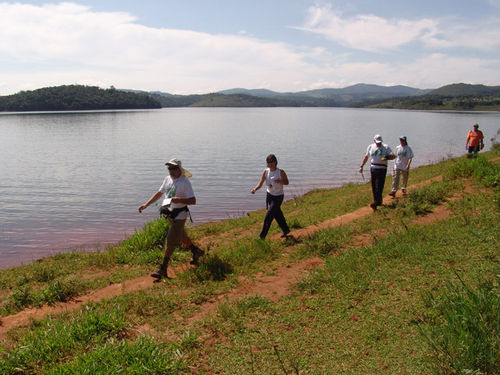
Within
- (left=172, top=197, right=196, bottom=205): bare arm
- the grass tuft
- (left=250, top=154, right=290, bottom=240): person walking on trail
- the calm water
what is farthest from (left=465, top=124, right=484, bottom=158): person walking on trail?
(left=172, top=197, right=196, bottom=205): bare arm

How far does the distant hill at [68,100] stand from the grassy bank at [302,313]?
15839 centimetres

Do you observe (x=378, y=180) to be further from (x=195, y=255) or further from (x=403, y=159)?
(x=195, y=255)

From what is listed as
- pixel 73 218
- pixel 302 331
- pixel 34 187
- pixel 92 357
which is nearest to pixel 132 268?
pixel 92 357

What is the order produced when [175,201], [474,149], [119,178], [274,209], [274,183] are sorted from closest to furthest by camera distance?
[175,201] < [274,183] < [274,209] < [474,149] < [119,178]

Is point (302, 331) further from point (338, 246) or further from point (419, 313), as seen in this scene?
point (338, 246)

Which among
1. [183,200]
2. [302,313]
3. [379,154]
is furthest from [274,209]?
[379,154]

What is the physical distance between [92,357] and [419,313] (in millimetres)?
3909

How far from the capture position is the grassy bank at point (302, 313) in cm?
375

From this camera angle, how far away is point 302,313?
4895 millimetres

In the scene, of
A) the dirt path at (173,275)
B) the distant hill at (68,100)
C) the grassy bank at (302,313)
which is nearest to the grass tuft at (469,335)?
the grassy bank at (302,313)

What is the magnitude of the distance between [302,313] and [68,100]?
543ft

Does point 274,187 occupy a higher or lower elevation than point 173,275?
higher

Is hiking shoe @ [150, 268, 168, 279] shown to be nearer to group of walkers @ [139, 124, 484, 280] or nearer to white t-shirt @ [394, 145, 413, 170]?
group of walkers @ [139, 124, 484, 280]

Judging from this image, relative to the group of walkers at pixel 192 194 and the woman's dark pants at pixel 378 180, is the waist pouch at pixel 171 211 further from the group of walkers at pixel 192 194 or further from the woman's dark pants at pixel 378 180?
the woman's dark pants at pixel 378 180
